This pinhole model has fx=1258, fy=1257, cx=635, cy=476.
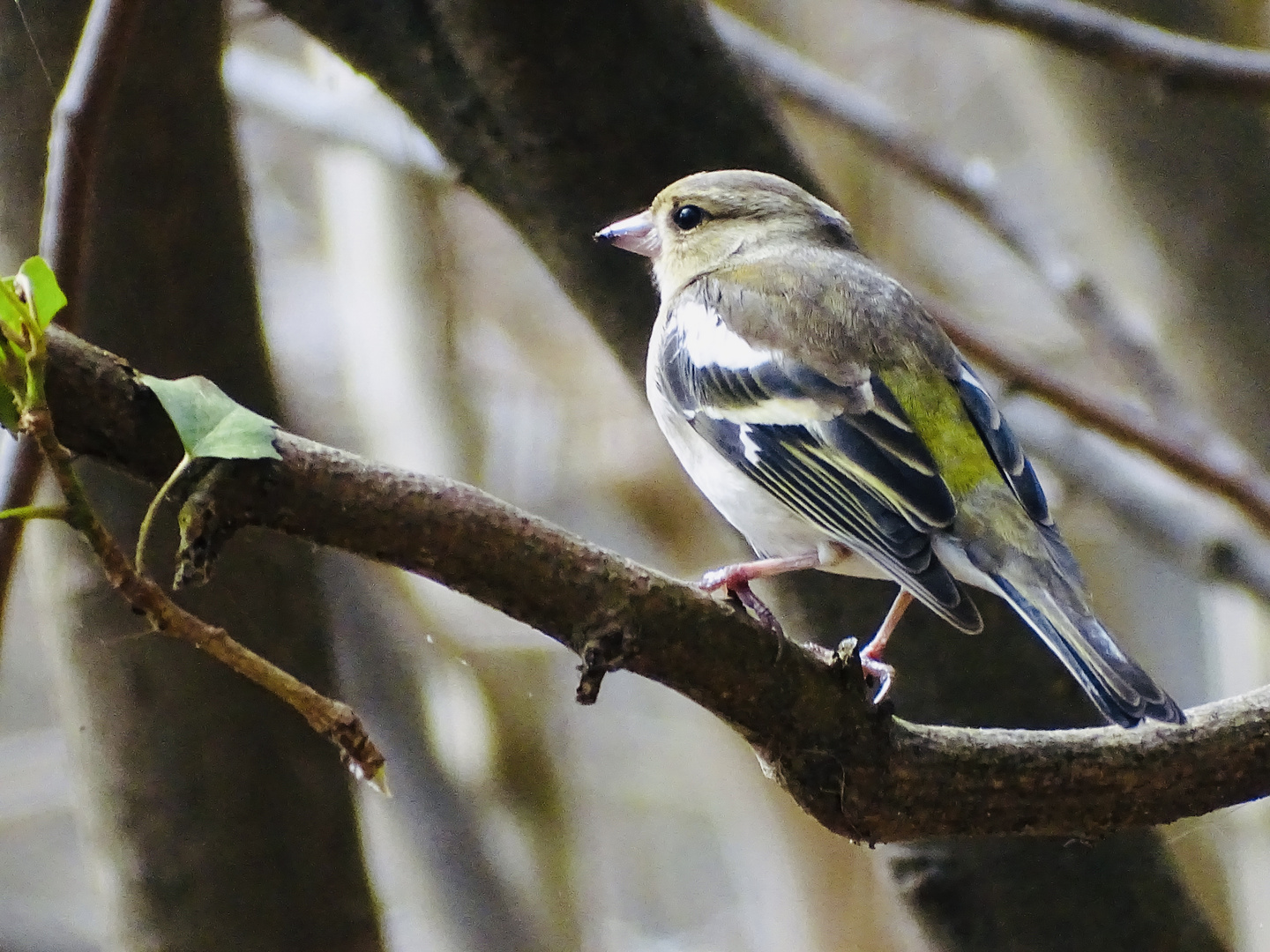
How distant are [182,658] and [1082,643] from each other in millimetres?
961

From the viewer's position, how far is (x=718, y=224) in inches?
63.6

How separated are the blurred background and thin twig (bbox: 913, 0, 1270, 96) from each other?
1.22 ft

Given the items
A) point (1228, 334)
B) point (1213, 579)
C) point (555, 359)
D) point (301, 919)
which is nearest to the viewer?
point (301, 919)

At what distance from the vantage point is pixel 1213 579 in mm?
2188

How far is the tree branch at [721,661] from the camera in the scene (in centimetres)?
75

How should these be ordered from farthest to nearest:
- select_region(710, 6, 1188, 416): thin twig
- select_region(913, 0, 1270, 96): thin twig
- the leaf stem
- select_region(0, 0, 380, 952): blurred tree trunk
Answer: select_region(710, 6, 1188, 416): thin twig → select_region(913, 0, 1270, 96): thin twig → select_region(0, 0, 380, 952): blurred tree trunk → the leaf stem

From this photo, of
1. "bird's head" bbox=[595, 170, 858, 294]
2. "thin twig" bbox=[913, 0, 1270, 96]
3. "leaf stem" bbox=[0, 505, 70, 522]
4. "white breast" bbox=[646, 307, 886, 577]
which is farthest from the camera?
"thin twig" bbox=[913, 0, 1270, 96]

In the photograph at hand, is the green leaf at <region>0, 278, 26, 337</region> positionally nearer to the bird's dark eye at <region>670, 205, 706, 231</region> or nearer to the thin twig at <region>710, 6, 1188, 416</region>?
the bird's dark eye at <region>670, 205, 706, 231</region>

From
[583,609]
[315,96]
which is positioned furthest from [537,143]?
[315,96]

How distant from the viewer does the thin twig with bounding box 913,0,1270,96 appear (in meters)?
1.74

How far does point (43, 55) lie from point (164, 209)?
21 cm

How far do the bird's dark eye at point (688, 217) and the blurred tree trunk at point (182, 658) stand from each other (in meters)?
0.54

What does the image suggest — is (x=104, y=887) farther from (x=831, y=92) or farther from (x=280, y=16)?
(x=831, y=92)

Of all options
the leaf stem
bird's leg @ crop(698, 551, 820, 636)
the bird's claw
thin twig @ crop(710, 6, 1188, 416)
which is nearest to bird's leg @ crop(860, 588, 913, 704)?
the bird's claw
